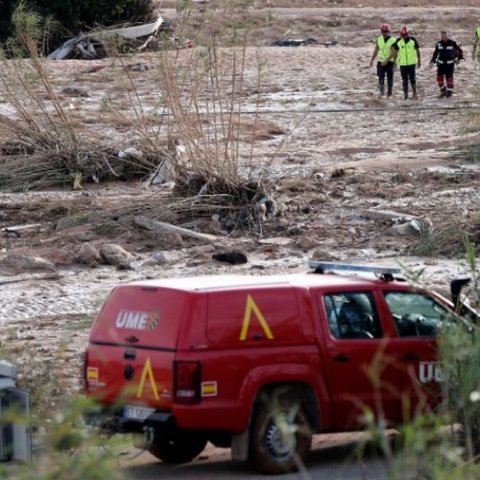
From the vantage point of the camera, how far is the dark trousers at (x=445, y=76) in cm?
3155

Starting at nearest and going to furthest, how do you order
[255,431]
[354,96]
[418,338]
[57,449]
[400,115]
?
1. [57,449]
2. [255,431]
3. [418,338]
4. [400,115]
5. [354,96]

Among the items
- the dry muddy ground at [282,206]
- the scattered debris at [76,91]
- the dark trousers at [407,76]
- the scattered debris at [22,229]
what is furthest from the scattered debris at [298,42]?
the scattered debris at [22,229]

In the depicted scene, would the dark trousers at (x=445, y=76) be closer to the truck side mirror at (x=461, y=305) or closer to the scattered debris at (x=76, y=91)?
the scattered debris at (x=76, y=91)

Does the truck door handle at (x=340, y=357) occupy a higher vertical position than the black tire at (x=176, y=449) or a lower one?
higher

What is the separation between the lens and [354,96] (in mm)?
32344

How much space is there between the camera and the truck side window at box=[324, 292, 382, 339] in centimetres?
1001

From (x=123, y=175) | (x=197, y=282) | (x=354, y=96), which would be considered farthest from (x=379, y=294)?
(x=354, y=96)

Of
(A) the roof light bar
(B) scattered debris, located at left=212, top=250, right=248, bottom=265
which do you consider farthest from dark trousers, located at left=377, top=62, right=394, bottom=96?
(A) the roof light bar

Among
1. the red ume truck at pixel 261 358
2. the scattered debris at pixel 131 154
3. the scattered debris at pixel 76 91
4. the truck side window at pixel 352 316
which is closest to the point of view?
the red ume truck at pixel 261 358

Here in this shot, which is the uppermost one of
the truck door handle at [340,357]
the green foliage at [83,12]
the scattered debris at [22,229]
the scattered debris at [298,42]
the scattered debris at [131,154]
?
the green foliage at [83,12]

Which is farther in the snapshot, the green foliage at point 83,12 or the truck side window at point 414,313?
the green foliage at point 83,12

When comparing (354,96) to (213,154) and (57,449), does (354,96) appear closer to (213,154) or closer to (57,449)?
(213,154)

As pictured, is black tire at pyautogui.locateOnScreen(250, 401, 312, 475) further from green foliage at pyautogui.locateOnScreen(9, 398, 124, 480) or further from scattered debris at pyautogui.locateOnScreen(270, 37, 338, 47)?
scattered debris at pyautogui.locateOnScreen(270, 37, 338, 47)

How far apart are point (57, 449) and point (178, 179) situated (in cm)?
1494
